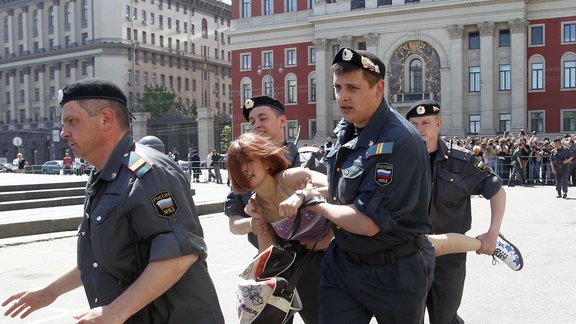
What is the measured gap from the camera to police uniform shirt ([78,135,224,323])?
2.51 metres

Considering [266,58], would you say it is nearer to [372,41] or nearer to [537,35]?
[372,41]

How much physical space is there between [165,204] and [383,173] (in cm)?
107

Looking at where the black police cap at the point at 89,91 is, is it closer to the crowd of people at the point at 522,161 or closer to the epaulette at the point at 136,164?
the epaulette at the point at 136,164

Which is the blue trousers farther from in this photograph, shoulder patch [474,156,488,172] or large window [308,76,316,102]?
large window [308,76,316,102]

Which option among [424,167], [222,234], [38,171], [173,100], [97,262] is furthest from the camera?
[173,100]

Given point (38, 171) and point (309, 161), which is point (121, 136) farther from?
point (38, 171)

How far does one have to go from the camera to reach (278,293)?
10.8ft

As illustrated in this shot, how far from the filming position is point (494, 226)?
4352 mm

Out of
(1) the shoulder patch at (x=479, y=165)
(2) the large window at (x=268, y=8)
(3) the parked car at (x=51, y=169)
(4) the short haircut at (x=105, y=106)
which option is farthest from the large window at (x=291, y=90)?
(4) the short haircut at (x=105, y=106)

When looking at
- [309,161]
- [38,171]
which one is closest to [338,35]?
[38,171]

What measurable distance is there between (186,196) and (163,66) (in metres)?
86.5

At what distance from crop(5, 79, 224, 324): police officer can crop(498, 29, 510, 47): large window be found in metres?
51.7

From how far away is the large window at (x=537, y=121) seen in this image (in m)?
49.8

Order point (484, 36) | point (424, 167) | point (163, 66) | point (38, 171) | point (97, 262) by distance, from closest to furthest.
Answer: point (97, 262), point (424, 167), point (484, 36), point (38, 171), point (163, 66)
